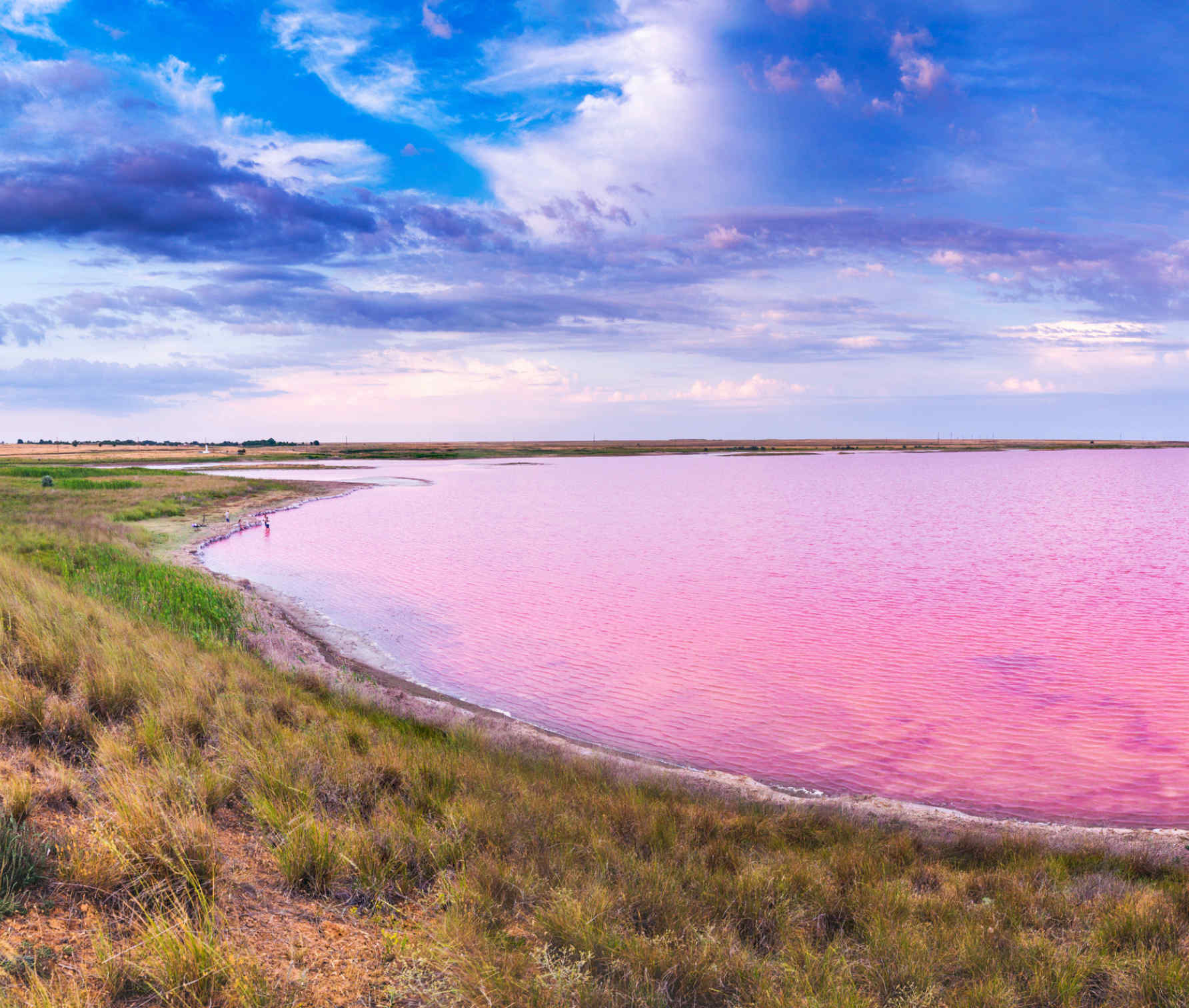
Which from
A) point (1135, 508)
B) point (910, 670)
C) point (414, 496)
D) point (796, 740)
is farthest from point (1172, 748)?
point (414, 496)

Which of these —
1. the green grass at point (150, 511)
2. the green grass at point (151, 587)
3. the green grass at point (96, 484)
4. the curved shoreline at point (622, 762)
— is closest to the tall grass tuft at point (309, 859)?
the curved shoreline at point (622, 762)

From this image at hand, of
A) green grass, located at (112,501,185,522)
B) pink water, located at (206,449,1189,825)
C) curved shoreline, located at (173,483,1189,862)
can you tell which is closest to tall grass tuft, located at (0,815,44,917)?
curved shoreline, located at (173,483,1189,862)

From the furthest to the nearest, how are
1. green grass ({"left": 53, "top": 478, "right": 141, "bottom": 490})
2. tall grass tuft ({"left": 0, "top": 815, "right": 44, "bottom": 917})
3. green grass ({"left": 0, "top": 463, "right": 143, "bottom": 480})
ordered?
1. green grass ({"left": 0, "top": 463, "right": 143, "bottom": 480})
2. green grass ({"left": 53, "top": 478, "right": 141, "bottom": 490})
3. tall grass tuft ({"left": 0, "top": 815, "right": 44, "bottom": 917})

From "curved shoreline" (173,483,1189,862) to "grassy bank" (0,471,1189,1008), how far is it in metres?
0.50

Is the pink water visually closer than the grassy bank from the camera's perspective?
No

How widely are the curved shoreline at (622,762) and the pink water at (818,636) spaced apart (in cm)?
56

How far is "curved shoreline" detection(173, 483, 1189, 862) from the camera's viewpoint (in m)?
7.51

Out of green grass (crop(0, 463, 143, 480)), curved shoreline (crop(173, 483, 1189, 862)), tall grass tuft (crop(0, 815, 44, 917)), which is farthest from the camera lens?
green grass (crop(0, 463, 143, 480))

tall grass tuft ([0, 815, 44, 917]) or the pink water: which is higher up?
tall grass tuft ([0, 815, 44, 917])

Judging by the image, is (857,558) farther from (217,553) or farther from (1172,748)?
(217,553)

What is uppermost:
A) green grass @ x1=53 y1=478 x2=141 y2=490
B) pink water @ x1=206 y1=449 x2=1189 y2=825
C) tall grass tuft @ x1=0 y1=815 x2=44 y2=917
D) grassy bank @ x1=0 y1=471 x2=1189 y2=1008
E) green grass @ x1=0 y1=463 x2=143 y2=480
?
green grass @ x1=0 y1=463 x2=143 y2=480

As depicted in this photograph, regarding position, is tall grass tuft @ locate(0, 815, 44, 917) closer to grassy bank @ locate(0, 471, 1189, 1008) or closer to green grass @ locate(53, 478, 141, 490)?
grassy bank @ locate(0, 471, 1189, 1008)

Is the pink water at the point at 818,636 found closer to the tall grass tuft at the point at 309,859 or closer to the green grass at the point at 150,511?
the green grass at the point at 150,511

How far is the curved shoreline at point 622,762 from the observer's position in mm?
7512
